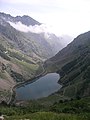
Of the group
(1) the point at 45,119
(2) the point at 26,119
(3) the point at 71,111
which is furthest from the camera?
(3) the point at 71,111

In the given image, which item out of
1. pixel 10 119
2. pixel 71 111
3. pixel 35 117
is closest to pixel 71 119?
pixel 35 117

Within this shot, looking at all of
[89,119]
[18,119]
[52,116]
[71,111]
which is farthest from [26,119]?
[71,111]

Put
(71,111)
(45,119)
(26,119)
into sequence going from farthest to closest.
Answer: (71,111) → (45,119) → (26,119)

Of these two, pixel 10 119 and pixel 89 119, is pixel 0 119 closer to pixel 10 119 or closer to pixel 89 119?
pixel 10 119

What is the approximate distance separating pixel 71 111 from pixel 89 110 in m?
12.3

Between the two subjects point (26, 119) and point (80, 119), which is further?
point (80, 119)

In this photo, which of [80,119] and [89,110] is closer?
[80,119]

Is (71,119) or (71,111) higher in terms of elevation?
(71,111)

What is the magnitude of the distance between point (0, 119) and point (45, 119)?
76.7 ft

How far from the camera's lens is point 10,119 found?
15088 centimetres

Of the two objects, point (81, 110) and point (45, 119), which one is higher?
point (81, 110)

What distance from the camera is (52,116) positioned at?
160625mm

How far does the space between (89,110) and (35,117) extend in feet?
178

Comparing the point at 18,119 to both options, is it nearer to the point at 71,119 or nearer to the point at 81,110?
the point at 71,119
